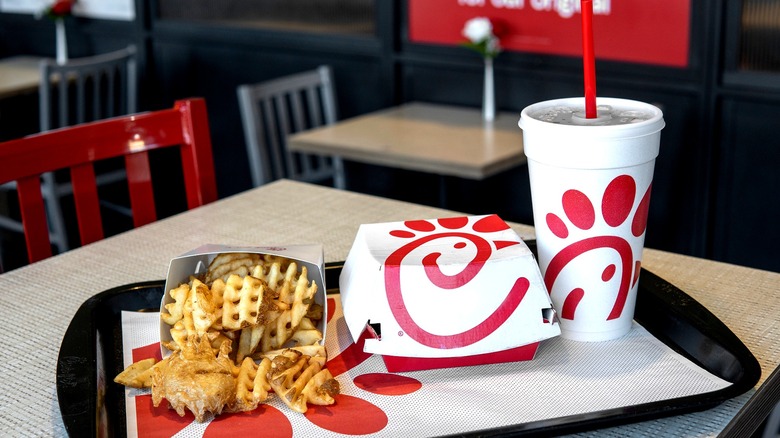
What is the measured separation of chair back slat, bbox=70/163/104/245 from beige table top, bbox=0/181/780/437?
0.37ft

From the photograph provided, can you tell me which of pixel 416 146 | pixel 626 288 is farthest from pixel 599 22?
pixel 626 288

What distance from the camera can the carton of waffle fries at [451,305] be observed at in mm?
847

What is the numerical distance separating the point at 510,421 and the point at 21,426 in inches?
17.4

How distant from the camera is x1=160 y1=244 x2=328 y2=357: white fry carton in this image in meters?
0.95

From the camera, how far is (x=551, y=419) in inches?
31.2

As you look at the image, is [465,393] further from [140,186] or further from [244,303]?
[140,186]

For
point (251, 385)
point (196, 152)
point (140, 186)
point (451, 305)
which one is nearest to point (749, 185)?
point (196, 152)

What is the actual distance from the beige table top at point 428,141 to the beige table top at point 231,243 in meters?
0.99

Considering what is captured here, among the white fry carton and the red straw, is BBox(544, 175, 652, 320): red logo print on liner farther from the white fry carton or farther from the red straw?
the white fry carton

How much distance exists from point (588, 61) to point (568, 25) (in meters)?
2.15

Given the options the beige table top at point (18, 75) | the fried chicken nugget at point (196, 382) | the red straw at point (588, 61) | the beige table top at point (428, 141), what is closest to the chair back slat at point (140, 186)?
the fried chicken nugget at point (196, 382)

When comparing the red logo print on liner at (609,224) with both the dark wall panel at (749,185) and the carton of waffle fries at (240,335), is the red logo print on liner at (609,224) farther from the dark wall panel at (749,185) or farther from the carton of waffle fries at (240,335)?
the dark wall panel at (749,185)

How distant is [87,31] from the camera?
4.41 meters

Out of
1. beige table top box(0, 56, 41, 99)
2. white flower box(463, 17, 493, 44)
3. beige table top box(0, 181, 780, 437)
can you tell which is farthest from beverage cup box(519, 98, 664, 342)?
beige table top box(0, 56, 41, 99)
